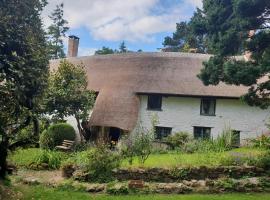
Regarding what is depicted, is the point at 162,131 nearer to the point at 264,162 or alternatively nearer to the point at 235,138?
the point at 235,138

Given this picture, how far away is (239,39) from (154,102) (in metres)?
12.9

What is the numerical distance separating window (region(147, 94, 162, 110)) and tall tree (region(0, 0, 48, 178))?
15.6 meters

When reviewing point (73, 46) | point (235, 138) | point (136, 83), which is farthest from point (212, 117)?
point (73, 46)

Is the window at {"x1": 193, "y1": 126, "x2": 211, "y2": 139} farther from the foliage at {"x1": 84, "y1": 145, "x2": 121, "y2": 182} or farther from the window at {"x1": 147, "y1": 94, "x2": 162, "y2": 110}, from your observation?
the foliage at {"x1": 84, "y1": 145, "x2": 121, "y2": 182}

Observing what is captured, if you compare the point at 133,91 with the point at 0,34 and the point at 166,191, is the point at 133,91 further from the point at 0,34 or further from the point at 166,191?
the point at 0,34

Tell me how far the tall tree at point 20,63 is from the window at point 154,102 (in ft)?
51.2

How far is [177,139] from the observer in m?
23.8

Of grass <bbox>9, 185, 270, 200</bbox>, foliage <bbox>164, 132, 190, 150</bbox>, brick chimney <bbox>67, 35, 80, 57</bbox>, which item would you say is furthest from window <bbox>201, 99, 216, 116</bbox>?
brick chimney <bbox>67, 35, 80, 57</bbox>

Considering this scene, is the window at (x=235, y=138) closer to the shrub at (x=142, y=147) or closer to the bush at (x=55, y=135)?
the shrub at (x=142, y=147)

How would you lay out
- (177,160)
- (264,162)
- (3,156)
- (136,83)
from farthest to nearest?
(136,83) → (177,160) → (264,162) → (3,156)

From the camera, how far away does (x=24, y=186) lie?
12359 mm

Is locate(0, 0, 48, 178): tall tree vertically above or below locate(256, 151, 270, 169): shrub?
above

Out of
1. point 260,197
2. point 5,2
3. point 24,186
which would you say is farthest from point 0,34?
point 260,197

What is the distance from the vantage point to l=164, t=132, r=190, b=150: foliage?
926 inches
